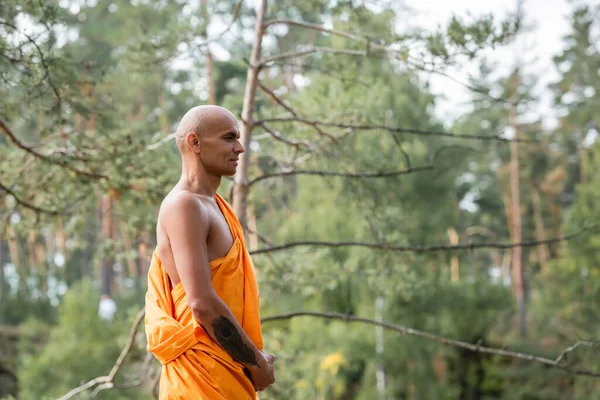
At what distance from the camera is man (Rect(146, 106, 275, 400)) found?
8.39 feet

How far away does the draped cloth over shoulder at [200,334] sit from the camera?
2.60 meters

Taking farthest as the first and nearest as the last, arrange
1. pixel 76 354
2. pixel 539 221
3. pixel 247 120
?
1. pixel 539 221
2. pixel 76 354
3. pixel 247 120

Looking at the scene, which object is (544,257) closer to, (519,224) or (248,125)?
(519,224)

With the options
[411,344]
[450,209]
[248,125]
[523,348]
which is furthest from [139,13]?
[248,125]

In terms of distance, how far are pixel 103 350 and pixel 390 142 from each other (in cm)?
576

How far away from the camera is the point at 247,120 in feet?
18.1

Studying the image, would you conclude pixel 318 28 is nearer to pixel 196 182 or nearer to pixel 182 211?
pixel 196 182

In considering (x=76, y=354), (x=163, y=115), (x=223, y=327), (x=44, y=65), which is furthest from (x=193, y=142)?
(x=163, y=115)

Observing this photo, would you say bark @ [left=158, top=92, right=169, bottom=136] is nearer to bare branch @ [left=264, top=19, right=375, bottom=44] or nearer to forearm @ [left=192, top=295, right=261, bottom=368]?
bare branch @ [left=264, top=19, right=375, bottom=44]

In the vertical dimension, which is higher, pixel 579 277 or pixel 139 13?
pixel 139 13

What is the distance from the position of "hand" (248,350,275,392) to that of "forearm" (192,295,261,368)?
2.2 inches

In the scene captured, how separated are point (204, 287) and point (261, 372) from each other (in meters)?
0.38

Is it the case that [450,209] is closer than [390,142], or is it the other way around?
[390,142]

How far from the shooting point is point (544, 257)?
1038 inches
